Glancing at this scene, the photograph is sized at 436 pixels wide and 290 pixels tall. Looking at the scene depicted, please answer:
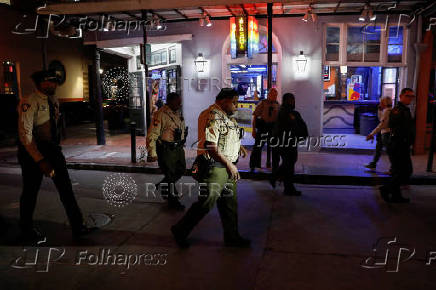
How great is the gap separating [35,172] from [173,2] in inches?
221

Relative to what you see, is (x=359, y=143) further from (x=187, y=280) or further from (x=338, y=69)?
(x=187, y=280)

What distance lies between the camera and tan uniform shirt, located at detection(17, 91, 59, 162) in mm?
4250

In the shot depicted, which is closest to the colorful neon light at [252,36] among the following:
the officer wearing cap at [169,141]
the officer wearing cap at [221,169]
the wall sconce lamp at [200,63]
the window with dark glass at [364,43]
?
the wall sconce lamp at [200,63]

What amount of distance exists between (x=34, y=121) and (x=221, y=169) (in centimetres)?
233

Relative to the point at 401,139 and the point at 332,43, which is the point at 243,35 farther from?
the point at 401,139

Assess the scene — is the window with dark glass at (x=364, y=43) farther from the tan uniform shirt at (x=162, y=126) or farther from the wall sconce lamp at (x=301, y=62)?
the tan uniform shirt at (x=162, y=126)

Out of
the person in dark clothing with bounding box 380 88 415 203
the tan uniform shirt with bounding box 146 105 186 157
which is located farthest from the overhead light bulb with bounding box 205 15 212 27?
the person in dark clothing with bounding box 380 88 415 203

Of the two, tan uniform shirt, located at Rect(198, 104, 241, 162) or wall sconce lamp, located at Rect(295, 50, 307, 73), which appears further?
wall sconce lamp, located at Rect(295, 50, 307, 73)

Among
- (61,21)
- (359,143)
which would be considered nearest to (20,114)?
(61,21)

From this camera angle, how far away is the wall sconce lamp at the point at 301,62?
33.1 feet

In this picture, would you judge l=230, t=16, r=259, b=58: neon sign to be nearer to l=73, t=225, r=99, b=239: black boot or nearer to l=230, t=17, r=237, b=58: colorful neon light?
l=230, t=17, r=237, b=58: colorful neon light

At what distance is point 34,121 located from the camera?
4383 millimetres

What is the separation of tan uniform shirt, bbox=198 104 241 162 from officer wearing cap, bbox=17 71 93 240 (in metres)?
1.89

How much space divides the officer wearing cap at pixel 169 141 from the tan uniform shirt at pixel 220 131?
63.0 inches
